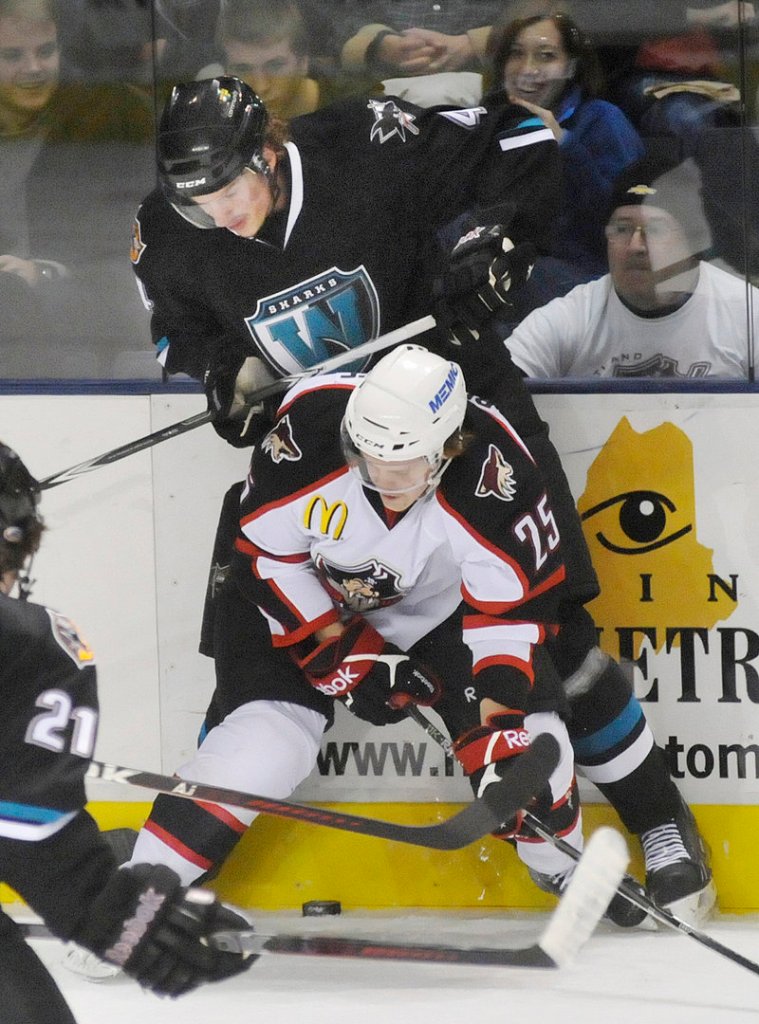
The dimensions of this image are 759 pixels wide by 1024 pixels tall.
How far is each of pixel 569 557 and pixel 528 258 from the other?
53cm

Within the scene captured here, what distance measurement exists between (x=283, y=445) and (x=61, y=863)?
3.49 ft

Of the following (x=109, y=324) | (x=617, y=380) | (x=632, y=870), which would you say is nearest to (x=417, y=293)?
(x=617, y=380)

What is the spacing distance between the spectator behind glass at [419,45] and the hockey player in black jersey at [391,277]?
20 cm

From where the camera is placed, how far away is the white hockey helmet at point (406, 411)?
2465 mm

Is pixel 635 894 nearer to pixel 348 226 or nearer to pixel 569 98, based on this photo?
pixel 348 226

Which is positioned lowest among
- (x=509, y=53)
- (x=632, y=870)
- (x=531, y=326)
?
(x=632, y=870)

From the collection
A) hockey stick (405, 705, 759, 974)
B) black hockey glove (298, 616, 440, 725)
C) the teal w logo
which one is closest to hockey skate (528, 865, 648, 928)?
hockey stick (405, 705, 759, 974)

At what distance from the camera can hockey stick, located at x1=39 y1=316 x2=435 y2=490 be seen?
9.09ft

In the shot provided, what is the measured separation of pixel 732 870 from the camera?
9.89ft

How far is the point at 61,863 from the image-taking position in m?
1.77

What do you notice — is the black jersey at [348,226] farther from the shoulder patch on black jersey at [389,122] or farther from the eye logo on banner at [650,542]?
the eye logo on banner at [650,542]

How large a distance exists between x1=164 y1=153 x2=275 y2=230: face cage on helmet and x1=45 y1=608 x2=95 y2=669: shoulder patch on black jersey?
1021mm

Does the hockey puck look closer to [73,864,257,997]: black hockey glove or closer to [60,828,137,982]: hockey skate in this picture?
[60,828,137,982]: hockey skate

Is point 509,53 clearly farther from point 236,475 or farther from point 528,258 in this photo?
point 236,475
